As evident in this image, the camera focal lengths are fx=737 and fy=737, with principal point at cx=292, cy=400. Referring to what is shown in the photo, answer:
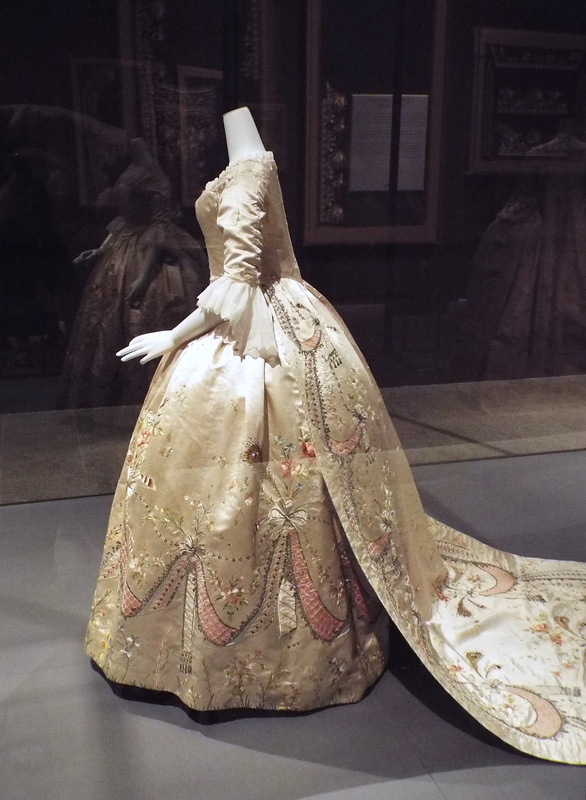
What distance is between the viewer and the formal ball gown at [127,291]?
1.68 meters

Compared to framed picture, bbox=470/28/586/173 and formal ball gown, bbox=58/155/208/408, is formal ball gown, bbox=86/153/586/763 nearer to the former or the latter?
formal ball gown, bbox=58/155/208/408

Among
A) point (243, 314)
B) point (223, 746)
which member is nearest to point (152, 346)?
point (243, 314)

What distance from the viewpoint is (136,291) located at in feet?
Answer: 6.20

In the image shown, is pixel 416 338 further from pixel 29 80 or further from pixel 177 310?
pixel 29 80

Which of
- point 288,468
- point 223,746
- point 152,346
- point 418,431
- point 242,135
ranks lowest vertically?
point 223,746

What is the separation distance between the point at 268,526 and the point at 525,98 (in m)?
0.92

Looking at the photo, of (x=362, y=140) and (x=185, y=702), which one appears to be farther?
(x=362, y=140)

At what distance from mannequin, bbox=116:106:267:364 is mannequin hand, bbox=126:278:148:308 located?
1.86 ft

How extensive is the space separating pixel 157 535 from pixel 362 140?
850mm

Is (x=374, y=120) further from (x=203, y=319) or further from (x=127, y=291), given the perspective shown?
(x=127, y=291)

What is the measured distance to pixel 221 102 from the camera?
1.41 metres

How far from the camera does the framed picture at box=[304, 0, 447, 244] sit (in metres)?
1.32

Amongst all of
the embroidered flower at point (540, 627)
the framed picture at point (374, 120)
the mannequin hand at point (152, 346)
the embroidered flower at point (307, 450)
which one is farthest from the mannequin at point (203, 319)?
the embroidered flower at point (540, 627)

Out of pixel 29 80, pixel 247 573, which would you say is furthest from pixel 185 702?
pixel 29 80
